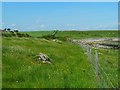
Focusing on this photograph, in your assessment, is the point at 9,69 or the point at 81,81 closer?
the point at 81,81

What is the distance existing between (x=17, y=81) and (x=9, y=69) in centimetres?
465

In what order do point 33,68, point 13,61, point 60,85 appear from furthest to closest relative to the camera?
point 13,61
point 33,68
point 60,85

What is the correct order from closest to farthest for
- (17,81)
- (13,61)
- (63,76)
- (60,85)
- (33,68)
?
(60,85) < (17,81) < (63,76) < (33,68) < (13,61)

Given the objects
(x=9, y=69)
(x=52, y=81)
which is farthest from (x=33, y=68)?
(x=52, y=81)

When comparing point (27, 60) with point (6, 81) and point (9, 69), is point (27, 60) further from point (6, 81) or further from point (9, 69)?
point (6, 81)

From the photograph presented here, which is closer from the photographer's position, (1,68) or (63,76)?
(63,76)

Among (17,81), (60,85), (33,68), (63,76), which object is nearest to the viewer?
(60,85)

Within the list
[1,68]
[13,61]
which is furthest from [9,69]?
[13,61]

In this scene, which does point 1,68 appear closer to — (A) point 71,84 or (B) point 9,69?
(B) point 9,69

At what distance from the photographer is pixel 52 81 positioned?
65.1 feet

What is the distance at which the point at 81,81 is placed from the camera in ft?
66.4

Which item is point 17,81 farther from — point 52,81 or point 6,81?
point 52,81

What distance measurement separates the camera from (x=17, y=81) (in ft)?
66.4

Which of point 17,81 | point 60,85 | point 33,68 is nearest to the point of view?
point 60,85
